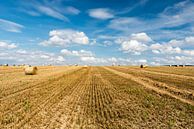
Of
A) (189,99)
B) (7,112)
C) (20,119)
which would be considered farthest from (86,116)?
(189,99)

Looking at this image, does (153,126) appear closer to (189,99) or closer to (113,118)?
(113,118)

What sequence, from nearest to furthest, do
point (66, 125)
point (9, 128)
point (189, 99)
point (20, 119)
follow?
point (9, 128) → point (66, 125) → point (20, 119) → point (189, 99)

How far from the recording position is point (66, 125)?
883 centimetres

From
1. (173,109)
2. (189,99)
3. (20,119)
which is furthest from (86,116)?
(189,99)

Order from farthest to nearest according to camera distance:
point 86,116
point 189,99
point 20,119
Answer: point 189,99
point 86,116
point 20,119

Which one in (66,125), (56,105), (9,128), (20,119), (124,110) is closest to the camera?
(9,128)

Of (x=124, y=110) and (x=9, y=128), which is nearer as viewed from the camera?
(x=9, y=128)

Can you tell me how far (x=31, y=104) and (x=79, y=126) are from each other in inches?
189

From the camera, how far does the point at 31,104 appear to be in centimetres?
1259

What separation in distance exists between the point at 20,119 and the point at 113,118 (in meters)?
3.80

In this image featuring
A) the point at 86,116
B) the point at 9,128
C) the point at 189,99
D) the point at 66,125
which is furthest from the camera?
the point at 189,99

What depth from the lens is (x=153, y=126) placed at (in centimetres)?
892

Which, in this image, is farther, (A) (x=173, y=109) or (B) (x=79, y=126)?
(A) (x=173, y=109)

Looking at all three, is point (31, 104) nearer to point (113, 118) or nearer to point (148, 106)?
point (113, 118)
